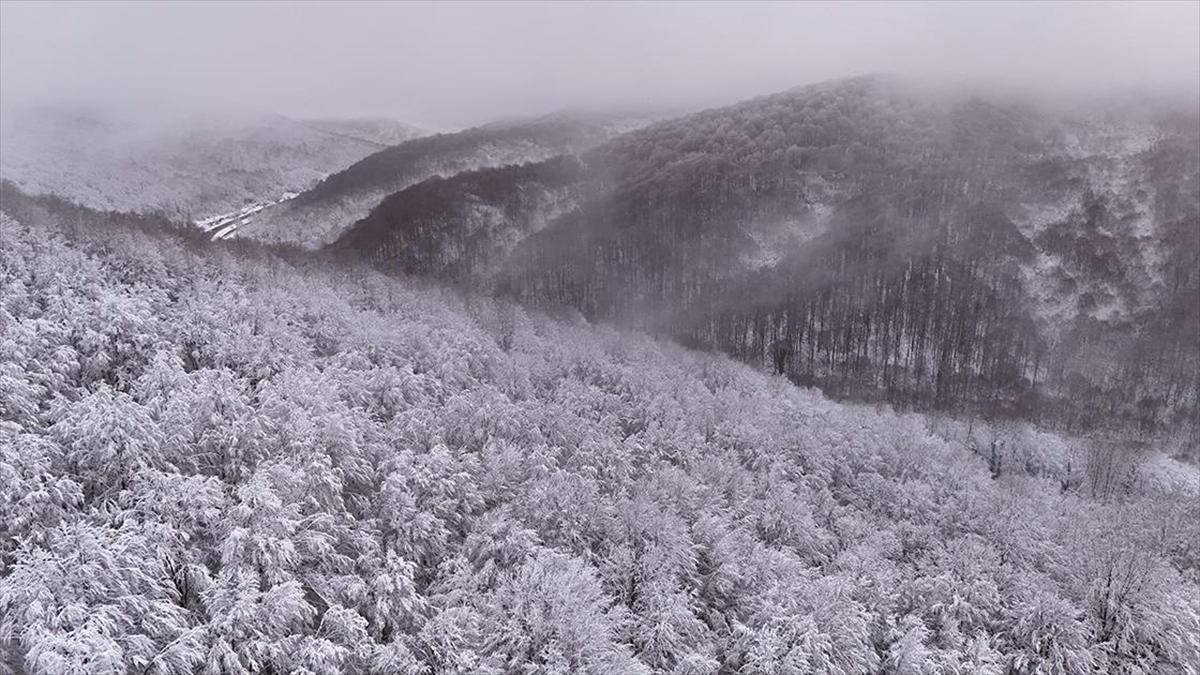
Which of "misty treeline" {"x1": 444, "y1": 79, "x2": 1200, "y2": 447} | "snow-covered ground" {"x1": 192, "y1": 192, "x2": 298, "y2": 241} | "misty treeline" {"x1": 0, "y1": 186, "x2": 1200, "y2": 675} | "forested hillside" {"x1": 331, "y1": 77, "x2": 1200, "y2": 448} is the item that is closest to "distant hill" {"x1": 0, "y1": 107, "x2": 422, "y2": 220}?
"snow-covered ground" {"x1": 192, "y1": 192, "x2": 298, "y2": 241}

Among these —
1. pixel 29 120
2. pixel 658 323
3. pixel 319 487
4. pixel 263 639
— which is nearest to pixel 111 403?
pixel 319 487

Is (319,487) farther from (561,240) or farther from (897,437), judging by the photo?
(561,240)

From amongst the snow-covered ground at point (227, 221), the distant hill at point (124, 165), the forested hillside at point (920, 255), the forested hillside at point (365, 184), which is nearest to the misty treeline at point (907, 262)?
the forested hillside at point (920, 255)

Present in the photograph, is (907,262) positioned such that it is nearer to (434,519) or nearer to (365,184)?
(365,184)

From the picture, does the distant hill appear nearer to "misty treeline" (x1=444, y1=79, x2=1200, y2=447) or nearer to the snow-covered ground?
the snow-covered ground

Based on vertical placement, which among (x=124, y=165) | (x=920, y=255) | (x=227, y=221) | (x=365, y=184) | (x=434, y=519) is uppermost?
(x=124, y=165)

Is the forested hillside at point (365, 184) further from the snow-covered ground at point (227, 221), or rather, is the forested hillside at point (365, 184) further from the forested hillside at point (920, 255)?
the forested hillside at point (920, 255)

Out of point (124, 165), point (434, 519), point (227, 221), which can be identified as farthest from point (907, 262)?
point (124, 165)
